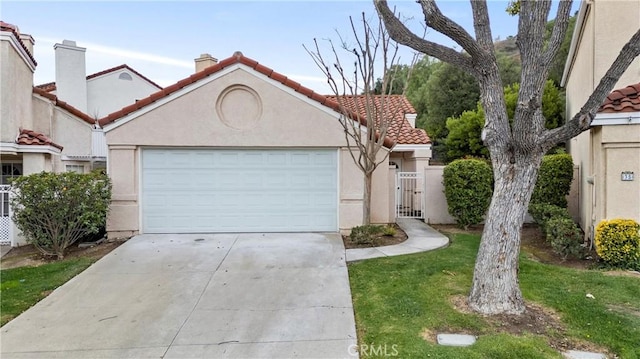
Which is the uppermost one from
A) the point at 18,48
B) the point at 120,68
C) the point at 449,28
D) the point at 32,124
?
the point at 120,68

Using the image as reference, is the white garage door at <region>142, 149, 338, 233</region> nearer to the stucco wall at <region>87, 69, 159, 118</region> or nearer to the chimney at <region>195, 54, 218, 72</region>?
the chimney at <region>195, 54, 218, 72</region>

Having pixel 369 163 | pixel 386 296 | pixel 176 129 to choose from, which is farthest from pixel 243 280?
pixel 176 129

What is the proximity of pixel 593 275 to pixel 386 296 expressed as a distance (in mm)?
3993

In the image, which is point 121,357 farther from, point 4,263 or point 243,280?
point 4,263

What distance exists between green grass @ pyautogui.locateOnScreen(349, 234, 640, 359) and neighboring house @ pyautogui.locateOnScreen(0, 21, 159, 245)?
9.52 meters

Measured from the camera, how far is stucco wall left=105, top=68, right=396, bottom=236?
10.2 m

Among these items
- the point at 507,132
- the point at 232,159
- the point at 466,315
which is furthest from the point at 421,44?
the point at 232,159

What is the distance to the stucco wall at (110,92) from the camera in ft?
68.4

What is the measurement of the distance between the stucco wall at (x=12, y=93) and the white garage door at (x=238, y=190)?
370cm

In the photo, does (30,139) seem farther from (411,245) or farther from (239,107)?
(411,245)

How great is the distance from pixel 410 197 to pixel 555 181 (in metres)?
4.77

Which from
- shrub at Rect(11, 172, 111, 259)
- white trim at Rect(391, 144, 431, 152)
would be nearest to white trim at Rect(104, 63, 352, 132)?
shrub at Rect(11, 172, 111, 259)

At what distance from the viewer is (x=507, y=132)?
5.27 meters

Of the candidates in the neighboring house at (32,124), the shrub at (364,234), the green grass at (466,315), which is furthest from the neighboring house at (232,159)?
the green grass at (466,315)
